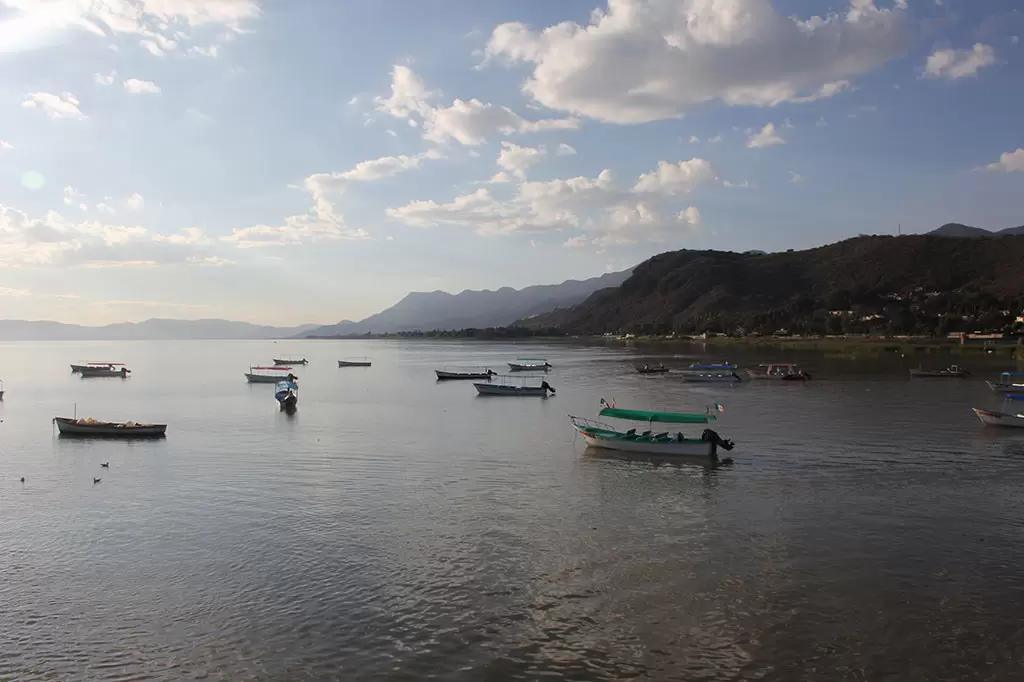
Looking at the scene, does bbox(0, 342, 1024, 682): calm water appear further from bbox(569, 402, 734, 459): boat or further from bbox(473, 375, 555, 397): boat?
bbox(473, 375, 555, 397): boat

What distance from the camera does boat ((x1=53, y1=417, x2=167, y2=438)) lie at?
49.1m

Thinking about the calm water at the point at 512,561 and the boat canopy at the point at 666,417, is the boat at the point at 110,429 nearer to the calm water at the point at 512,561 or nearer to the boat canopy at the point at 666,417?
the calm water at the point at 512,561

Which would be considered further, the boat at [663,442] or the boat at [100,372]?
the boat at [100,372]

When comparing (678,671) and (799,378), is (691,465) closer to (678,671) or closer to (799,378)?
(678,671)

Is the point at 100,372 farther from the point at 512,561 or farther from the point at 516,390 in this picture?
the point at 512,561

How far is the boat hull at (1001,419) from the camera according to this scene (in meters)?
47.5

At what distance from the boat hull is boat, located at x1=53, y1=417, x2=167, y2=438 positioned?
59.5m

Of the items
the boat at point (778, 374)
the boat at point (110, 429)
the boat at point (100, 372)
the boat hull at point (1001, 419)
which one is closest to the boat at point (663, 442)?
the boat hull at point (1001, 419)

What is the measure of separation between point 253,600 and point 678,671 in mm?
11759

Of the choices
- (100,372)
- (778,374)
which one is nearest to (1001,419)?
(778,374)

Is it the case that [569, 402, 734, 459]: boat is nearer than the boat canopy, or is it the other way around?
[569, 402, 734, 459]: boat

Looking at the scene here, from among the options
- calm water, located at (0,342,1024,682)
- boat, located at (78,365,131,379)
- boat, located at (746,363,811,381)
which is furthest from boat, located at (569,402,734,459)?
boat, located at (78,365,131,379)

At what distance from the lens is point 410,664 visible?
1540 centimetres

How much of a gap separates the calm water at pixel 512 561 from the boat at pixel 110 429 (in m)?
3.45
